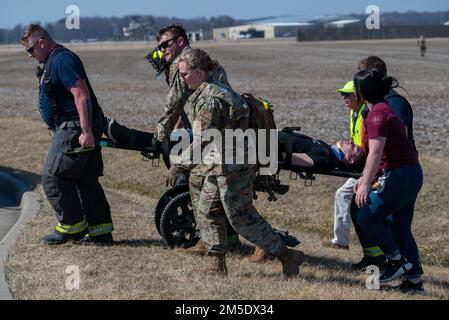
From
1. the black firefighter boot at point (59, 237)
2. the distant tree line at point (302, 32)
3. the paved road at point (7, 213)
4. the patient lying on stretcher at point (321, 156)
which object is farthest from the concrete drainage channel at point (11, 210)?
the distant tree line at point (302, 32)

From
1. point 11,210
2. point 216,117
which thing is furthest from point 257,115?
point 11,210

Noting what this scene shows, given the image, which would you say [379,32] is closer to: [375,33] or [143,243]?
[375,33]

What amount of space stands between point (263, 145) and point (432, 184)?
6667mm

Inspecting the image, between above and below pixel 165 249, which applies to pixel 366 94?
above

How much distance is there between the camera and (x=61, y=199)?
25.3 feet

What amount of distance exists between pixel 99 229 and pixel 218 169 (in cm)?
203

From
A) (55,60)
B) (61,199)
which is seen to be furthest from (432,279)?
(55,60)

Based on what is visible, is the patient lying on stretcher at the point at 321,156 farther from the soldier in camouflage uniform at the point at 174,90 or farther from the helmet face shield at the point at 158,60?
the helmet face shield at the point at 158,60

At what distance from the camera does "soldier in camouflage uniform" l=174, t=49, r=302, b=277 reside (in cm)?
631

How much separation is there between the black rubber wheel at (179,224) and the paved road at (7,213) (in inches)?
89.5

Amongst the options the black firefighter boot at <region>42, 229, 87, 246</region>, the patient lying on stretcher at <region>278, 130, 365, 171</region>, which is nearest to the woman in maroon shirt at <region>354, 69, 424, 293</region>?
the patient lying on stretcher at <region>278, 130, 365, 171</region>

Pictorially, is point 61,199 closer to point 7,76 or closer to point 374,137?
point 374,137

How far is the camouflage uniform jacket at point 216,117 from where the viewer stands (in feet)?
20.6

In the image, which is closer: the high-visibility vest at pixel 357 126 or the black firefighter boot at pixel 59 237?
the high-visibility vest at pixel 357 126
